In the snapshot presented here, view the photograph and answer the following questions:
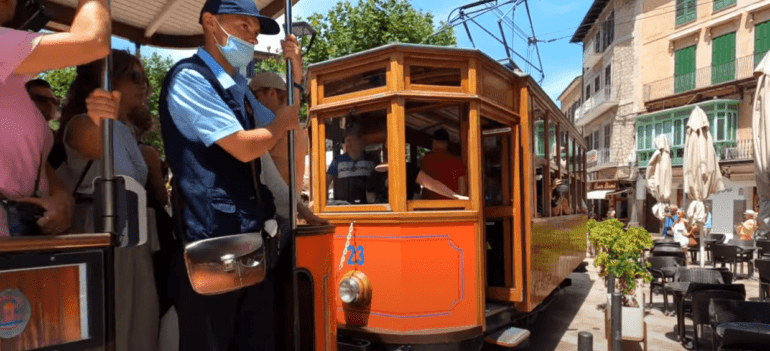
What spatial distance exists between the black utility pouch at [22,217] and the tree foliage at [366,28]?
47.3 ft

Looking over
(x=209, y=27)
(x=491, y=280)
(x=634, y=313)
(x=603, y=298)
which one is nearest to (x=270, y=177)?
(x=209, y=27)

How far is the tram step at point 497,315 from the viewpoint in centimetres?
458

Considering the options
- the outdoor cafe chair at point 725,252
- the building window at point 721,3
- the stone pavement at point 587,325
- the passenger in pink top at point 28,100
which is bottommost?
the stone pavement at point 587,325

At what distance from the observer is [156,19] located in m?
2.54

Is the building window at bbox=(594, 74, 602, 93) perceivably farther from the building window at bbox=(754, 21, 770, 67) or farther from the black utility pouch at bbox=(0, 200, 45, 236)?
the black utility pouch at bbox=(0, 200, 45, 236)

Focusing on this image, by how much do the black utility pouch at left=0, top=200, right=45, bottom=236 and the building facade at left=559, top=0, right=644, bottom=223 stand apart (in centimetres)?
3054

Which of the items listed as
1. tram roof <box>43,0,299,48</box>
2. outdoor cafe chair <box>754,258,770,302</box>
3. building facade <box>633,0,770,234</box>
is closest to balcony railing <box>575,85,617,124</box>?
building facade <box>633,0,770,234</box>

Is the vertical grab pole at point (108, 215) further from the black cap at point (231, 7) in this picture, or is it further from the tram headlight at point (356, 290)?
the tram headlight at point (356, 290)

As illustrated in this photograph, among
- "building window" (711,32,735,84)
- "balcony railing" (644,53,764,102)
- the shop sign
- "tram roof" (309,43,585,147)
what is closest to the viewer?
"tram roof" (309,43,585,147)

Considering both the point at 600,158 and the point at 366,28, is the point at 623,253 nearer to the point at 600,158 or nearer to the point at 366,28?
the point at 366,28

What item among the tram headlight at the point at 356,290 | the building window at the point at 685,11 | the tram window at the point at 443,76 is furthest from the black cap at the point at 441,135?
the building window at the point at 685,11

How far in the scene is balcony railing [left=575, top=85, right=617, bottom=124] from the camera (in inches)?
1227

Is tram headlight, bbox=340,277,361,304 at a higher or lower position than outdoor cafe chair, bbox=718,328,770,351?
higher

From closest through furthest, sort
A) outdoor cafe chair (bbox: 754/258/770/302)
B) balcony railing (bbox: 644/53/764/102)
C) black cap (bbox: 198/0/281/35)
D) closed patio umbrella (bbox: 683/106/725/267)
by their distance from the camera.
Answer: black cap (bbox: 198/0/281/35) < outdoor cafe chair (bbox: 754/258/770/302) < closed patio umbrella (bbox: 683/106/725/267) < balcony railing (bbox: 644/53/764/102)
